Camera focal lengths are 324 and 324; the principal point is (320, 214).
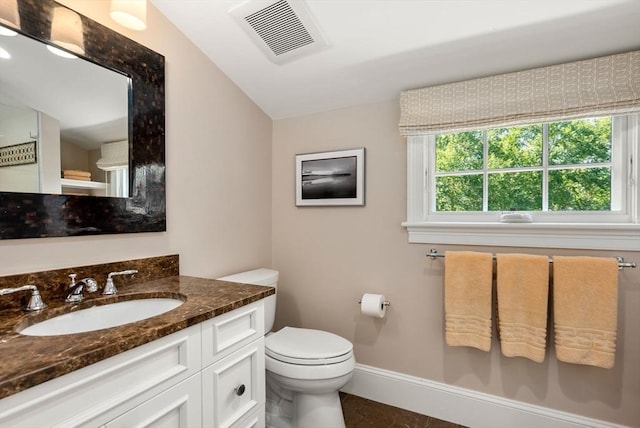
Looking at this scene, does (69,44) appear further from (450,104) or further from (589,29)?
(589,29)

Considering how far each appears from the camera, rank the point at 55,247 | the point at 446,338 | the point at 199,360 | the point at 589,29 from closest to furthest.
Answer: the point at 199,360, the point at 55,247, the point at 589,29, the point at 446,338

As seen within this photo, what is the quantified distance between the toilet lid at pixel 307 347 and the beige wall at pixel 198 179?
1.67 ft

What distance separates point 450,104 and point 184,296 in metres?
1.54

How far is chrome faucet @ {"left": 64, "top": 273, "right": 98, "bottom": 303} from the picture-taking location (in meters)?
1.12

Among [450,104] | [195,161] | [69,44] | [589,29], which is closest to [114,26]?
[69,44]

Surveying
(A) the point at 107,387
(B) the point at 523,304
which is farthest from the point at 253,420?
(B) the point at 523,304

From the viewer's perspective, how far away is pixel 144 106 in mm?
1420

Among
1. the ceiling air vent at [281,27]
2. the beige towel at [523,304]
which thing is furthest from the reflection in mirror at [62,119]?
the beige towel at [523,304]

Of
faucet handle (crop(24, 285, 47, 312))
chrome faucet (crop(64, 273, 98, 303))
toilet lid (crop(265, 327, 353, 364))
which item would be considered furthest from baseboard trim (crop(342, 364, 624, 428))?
faucet handle (crop(24, 285, 47, 312))

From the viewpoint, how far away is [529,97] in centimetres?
151

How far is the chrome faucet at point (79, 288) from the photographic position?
3.66 ft

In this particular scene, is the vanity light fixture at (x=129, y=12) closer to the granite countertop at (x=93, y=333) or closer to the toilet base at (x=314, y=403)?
the granite countertop at (x=93, y=333)

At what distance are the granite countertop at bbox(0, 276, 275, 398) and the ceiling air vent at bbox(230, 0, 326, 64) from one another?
118 centimetres

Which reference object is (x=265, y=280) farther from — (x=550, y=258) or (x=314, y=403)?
(x=550, y=258)
